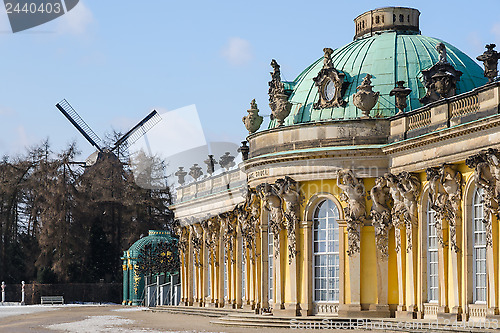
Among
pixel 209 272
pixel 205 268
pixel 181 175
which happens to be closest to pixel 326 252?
pixel 209 272

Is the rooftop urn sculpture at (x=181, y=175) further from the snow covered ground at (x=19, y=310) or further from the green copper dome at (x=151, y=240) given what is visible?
the snow covered ground at (x=19, y=310)

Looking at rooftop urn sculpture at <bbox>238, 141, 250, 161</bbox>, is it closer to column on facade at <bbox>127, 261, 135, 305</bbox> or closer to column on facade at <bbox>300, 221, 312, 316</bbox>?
column on facade at <bbox>300, 221, 312, 316</bbox>

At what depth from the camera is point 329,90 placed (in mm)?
38281

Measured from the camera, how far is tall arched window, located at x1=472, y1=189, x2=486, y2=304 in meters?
29.4

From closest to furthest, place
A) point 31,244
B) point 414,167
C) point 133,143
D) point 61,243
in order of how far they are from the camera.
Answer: point 414,167 < point 61,243 < point 31,244 < point 133,143

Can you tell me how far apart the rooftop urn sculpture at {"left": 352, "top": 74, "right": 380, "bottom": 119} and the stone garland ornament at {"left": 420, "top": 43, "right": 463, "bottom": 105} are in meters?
1.87

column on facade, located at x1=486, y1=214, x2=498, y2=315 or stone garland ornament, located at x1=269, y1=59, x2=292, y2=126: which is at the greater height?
stone garland ornament, located at x1=269, y1=59, x2=292, y2=126

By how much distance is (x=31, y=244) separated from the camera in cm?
8006

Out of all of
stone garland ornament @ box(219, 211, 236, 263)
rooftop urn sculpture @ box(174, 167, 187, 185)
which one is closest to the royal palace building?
stone garland ornament @ box(219, 211, 236, 263)

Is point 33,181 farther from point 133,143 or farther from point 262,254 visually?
point 262,254

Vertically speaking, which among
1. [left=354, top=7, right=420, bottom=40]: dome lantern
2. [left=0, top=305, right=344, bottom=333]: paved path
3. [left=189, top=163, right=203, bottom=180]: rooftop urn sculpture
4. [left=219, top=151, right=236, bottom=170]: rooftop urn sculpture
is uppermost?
[left=354, top=7, right=420, bottom=40]: dome lantern

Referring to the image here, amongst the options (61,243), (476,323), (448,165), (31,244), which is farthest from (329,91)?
(31,244)

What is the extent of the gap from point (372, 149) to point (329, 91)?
3.89 m

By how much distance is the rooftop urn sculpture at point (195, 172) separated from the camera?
57875mm
